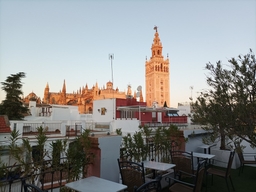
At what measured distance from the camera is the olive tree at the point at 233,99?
3.47 metres

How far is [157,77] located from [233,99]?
217ft

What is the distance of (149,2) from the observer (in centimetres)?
1099

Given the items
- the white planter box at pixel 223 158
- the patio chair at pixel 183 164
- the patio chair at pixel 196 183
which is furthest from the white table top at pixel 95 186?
the white planter box at pixel 223 158

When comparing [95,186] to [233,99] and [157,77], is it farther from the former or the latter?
[157,77]

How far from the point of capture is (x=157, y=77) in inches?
2714

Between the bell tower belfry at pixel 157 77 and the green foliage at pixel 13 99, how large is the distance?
5138 centimetres

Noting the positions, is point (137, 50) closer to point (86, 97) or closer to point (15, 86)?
point (15, 86)

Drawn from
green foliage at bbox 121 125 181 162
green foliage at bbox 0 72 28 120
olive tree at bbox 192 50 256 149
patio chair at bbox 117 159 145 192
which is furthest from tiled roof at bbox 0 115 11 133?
olive tree at bbox 192 50 256 149

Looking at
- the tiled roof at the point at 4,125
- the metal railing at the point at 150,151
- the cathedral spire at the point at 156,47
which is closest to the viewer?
the metal railing at the point at 150,151

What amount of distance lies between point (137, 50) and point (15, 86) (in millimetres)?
15128

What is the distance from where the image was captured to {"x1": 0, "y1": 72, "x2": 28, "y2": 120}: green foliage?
19.5 meters

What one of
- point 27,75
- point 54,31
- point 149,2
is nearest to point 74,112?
point 27,75

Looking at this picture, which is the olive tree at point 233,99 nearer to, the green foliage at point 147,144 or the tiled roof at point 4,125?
the green foliage at point 147,144

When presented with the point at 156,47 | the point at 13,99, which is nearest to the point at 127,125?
the point at 13,99
